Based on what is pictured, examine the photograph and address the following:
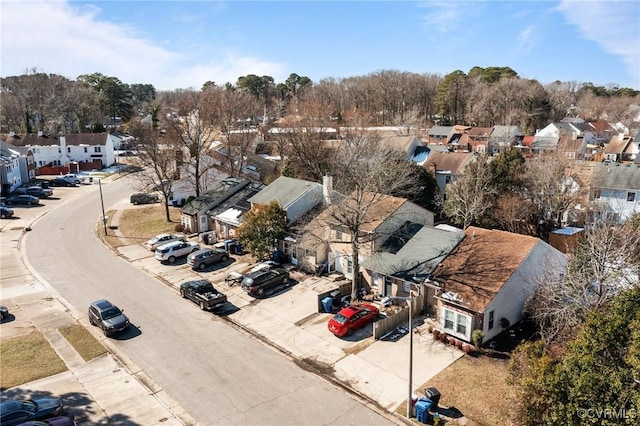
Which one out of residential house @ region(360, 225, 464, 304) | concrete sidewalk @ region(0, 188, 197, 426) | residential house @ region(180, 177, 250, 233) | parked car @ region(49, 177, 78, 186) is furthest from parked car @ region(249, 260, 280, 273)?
parked car @ region(49, 177, 78, 186)

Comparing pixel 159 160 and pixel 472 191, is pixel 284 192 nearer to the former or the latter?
pixel 472 191

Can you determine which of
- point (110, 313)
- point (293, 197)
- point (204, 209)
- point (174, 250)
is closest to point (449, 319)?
point (293, 197)

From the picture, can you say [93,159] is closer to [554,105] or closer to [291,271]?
[291,271]

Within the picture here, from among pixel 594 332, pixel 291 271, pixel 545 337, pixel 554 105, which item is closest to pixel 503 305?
pixel 545 337

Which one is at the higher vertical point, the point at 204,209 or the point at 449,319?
the point at 204,209

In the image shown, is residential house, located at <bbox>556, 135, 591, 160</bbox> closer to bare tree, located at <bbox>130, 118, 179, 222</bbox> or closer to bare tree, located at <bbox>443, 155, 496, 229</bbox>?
bare tree, located at <bbox>443, 155, 496, 229</bbox>

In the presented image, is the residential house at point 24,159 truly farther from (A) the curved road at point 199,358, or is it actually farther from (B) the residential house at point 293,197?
(B) the residential house at point 293,197
